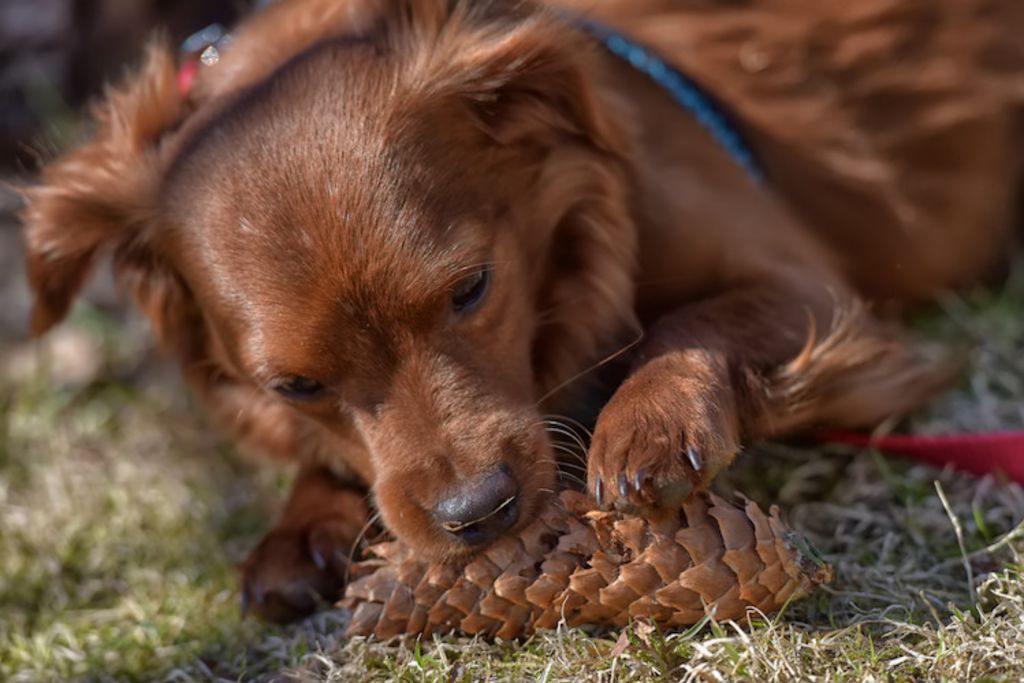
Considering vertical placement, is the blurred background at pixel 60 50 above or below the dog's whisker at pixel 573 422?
above

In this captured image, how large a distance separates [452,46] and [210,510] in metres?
1.49

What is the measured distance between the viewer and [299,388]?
2629 millimetres

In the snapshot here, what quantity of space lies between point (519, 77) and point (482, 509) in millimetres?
983

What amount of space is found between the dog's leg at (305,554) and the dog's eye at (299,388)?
385 mm

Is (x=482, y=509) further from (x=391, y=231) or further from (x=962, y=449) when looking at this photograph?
(x=962, y=449)

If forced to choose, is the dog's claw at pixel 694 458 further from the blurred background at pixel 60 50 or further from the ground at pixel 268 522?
the blurred background at pixel 60 50

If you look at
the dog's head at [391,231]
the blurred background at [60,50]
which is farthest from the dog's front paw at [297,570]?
the blurred background at [60,50]

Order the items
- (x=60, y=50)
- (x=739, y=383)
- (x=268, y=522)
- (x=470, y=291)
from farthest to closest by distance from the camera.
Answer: (x=60, y=50) < (x=268, y=522) < (x=739, y=383) < (x=470, y=291)

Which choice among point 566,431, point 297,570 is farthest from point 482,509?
point 297,570

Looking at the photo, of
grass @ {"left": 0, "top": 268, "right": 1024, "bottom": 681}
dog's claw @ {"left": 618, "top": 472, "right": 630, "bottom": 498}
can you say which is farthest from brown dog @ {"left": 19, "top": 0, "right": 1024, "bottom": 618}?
grass @ {"left": 0, "top": 268, "right": 1024, "bottom": 681}

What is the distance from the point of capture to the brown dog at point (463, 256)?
242 cm

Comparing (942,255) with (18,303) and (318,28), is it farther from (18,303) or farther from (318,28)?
(18,303)

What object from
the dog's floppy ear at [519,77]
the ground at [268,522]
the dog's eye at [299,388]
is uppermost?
the dog's floppy ear at [519,77]

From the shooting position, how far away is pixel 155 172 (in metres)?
2.86
